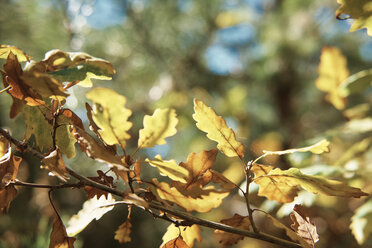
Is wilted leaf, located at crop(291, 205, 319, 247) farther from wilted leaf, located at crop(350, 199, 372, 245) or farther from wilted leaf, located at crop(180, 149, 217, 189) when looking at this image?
wilted leaf, located at crop(350, 199, 372, 245)

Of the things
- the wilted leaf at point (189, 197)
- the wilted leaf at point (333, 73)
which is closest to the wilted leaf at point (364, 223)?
the wilted leaf at point (333, 73)

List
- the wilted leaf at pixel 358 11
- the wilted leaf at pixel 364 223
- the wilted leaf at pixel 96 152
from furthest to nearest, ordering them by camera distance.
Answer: the wilted leaf at pixel 364 223, the wilted leaf at pixel 358 11, the wilted leaf at pixel 96 152

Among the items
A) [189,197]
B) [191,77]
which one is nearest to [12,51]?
[189,197]

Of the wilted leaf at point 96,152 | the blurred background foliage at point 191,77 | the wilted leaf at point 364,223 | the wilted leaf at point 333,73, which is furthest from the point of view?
the blurred background foliage at point 191,77

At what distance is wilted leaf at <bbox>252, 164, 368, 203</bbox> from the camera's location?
0.32m

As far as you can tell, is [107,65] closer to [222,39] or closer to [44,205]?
[44,205]

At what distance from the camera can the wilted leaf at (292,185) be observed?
0.32 metres

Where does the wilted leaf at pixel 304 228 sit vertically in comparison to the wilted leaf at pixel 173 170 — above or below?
below

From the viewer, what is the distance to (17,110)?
37 cm

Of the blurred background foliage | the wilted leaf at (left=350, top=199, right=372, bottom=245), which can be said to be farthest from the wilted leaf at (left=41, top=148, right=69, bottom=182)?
the blurred background foliage

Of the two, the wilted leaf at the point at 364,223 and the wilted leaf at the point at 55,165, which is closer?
the wilted leaf at the point at 55,165

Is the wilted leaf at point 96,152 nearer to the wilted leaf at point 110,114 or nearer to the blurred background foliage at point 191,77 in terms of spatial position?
the wilted leaf at point 110,114

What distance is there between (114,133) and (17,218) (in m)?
1.07

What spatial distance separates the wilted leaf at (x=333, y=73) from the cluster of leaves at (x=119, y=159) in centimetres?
46
